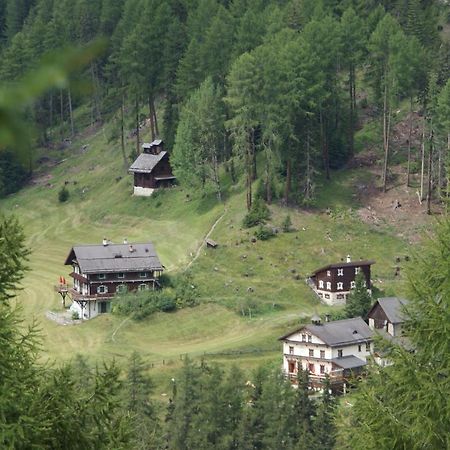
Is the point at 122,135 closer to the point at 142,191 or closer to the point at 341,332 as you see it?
the point at 142,191

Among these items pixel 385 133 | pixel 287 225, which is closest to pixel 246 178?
pixel 287 225

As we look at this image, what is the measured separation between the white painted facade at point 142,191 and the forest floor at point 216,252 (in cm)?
68

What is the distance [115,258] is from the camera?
72.8m

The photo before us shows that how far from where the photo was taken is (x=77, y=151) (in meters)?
106

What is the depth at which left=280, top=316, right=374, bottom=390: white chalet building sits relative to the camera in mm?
60469

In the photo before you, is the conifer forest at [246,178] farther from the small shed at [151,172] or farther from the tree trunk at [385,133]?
→ the small shed at [151,172]

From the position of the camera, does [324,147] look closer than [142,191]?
Yes

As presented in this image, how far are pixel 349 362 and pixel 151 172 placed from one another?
34490 millimetres

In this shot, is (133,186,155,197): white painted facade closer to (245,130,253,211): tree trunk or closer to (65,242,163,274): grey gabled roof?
(245,130,253,211): tree trunk

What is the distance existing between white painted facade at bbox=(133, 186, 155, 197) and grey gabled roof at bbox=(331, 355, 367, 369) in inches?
1301

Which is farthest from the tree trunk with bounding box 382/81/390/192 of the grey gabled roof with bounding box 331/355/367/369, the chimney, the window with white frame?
the window with white frame

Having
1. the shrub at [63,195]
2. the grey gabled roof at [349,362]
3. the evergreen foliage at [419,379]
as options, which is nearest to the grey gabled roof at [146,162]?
the shrub at [63,195]

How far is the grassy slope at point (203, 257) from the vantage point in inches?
2500

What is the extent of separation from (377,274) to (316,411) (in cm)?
2052
